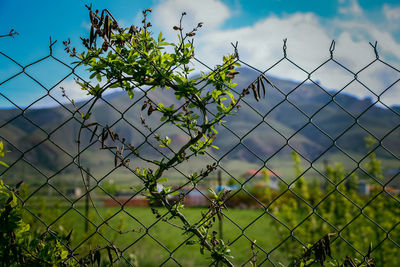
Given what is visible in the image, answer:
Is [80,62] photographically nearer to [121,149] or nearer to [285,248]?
[121,149]

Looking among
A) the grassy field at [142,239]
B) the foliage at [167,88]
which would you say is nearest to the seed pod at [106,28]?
the foliage at [167,88]

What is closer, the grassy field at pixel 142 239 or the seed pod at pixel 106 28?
the seed pod at pixel 106 28

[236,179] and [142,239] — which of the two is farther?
[142,239]

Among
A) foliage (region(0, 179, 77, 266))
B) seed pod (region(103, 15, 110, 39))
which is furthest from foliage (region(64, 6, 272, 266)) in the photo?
foliage (region(0, 179, 77, 266))

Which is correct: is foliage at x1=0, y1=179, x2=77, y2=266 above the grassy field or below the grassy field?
below

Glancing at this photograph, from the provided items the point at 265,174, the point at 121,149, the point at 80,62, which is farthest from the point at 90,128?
the point at 265,174

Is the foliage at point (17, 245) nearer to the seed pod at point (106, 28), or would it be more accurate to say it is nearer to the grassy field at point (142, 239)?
the grassy field at point (142, 239)

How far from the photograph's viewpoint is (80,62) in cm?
117

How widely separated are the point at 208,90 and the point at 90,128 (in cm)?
48

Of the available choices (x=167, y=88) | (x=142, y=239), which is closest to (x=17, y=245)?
(x=167, y=88)

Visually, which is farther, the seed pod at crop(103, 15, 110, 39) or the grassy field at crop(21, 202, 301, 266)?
the grassy field at crop(21, 202, 301, 266)

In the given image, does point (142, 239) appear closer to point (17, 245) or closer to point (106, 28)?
point (17, 245)

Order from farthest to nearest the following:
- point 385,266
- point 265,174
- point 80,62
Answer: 1. point 265,174
2. point 385,266
3. point 80,62

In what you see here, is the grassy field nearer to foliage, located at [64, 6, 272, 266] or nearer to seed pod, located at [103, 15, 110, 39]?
foliage, located at [64, 6, 272, 266]
